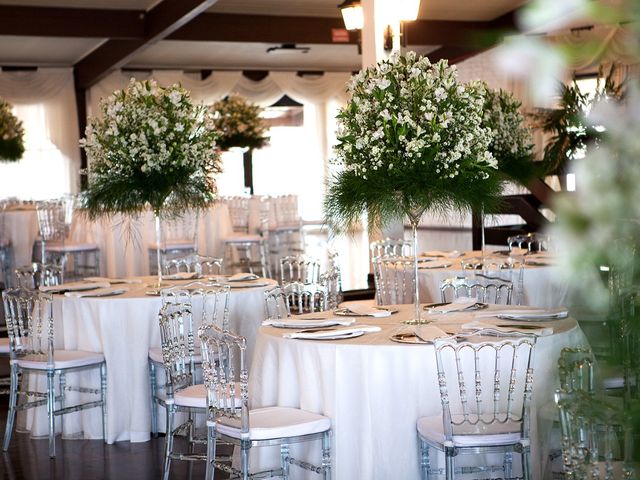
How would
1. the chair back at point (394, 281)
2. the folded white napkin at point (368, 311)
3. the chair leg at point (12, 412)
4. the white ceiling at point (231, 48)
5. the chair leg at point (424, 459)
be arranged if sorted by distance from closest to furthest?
the chair leg at point (424, 459), the folded white napkin at point (368, 311), the chair leg at point (12, 412), the chair back at point (394, 281), the white ceiling at point (231, 48)

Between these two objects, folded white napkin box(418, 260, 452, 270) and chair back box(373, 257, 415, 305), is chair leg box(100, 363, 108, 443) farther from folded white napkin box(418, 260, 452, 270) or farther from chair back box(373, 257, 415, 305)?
folded white napkin box(418, 260, 452, 270)

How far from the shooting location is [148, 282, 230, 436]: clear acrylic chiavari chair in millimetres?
5069

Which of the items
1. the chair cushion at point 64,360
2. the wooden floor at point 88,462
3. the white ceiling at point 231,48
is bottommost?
the wooden floor at point 88,462

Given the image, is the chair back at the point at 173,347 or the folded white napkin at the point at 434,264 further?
the folded white napkin at the point at 434,264

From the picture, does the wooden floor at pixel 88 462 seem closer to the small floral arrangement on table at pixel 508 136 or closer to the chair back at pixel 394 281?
the chair back at pixel 394 281

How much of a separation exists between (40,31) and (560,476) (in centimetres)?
1025

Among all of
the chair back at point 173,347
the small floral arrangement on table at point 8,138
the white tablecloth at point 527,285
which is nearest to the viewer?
the chair back at point 173,347

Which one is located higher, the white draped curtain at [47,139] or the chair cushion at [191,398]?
the white draped curtain at [47,139]

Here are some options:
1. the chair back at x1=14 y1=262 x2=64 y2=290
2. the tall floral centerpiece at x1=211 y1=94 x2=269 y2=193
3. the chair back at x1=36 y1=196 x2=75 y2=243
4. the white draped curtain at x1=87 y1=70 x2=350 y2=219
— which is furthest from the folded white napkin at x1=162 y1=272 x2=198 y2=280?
the white draped curtain at x1=87 y1=70 x2=350 y2=219

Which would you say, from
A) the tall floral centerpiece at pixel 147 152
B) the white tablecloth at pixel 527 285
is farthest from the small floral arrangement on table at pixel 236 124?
the tall floral centerpiece at pixel 147 152

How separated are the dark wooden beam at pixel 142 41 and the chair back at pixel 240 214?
228cm

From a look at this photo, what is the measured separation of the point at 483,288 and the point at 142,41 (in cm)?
872

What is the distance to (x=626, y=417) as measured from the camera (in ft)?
2.73

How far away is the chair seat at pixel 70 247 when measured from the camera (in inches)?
407
